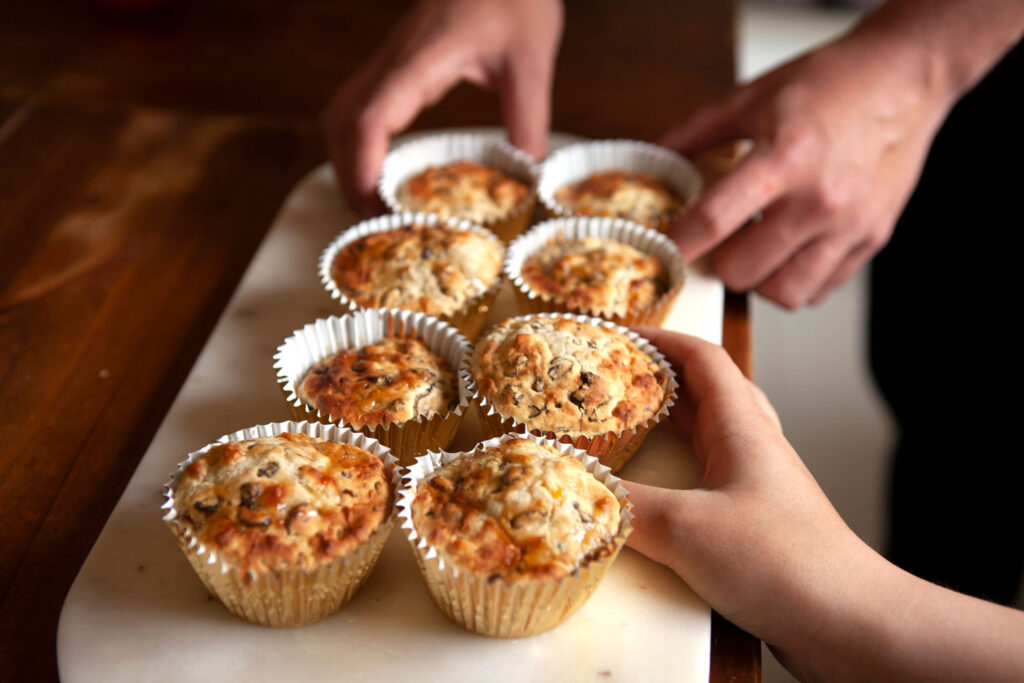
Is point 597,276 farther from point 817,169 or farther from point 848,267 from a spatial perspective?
point 848,267

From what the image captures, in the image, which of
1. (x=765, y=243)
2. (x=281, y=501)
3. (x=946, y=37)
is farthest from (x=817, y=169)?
(x=281, y=501)

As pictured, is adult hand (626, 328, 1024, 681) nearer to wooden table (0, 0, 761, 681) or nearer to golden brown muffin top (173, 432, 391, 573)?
wooden table (0, 0, 761, 681)

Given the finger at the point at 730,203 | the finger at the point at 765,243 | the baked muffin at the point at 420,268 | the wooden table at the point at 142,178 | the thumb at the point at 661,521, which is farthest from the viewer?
the finger at the point at 765,243

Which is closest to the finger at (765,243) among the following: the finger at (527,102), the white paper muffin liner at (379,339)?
the finger at (527,102)

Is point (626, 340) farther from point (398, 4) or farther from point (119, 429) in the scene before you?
point (398, 4)

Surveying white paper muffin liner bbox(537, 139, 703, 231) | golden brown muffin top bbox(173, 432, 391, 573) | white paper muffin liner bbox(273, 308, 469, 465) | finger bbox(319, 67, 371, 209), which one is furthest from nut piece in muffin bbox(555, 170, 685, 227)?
golden brown muffin top bbox(173, 432, 391, 573)

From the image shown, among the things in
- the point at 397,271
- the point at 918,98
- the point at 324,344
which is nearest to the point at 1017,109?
the point at 918,98

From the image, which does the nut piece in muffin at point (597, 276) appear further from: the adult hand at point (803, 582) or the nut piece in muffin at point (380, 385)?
the adult hand at point (803, 582)
